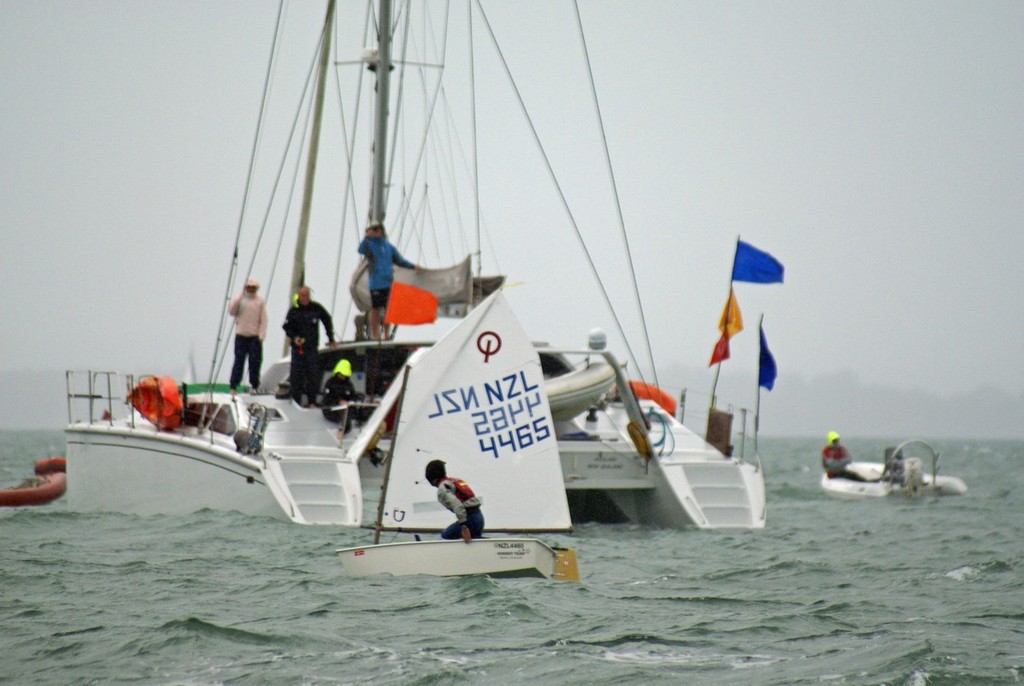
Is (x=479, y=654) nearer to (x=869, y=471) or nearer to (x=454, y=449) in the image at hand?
(x=454, y=449)

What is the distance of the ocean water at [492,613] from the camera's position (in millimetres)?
7438

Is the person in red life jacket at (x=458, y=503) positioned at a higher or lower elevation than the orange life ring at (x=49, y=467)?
higher

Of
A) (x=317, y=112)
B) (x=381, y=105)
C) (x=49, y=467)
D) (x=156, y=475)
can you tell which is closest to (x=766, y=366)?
(x=381, y=105)

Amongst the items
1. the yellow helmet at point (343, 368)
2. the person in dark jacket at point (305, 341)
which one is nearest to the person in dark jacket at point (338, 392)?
the yellow helmet at point (343, 368)

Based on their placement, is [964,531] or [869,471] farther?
[869,471]

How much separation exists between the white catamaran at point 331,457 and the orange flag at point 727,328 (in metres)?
1.13

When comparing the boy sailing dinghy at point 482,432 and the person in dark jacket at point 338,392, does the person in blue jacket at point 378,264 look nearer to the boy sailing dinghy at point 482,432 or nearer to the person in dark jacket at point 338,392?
the person in dark jacket at point 338,392

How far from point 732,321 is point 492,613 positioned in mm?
8168

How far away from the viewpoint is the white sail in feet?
37.5

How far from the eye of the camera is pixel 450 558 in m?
10.1

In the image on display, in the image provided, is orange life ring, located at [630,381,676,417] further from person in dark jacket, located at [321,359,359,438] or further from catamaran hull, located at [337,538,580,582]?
catamaran hull, located at [337,538,580,582]

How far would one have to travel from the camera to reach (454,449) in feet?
37.7

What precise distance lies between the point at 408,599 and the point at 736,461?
21.6 feet

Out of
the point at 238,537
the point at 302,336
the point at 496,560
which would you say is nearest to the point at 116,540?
the point at 238,537
